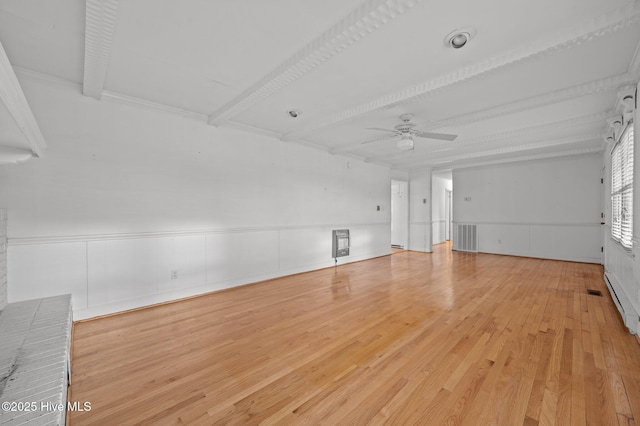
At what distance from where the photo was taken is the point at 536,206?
7.28 metres

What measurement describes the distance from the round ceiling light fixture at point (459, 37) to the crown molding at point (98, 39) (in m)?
2.46

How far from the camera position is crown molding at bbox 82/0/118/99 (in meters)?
1.82

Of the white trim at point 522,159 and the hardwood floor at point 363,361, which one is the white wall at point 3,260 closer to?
the hardwood floor at point 363,361

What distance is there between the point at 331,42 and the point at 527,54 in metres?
1.69

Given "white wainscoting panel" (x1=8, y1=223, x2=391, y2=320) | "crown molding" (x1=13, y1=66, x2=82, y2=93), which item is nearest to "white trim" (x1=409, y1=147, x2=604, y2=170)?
"white wainscoting panel" (x1=8, y1=223, x2=391, y2=320)

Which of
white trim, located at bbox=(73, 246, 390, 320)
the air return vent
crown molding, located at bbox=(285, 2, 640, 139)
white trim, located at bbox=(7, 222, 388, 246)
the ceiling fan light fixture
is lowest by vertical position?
white trim, located at bbox=(73, 246, 390, 320)

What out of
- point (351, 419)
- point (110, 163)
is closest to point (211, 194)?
point (110, 163)

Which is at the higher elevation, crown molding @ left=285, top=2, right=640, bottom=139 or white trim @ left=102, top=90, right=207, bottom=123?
white trim @ left=102, top=90, right=207, bottom=123

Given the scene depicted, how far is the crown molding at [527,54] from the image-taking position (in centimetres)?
191

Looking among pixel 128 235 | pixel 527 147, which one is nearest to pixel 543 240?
pixel 527 147

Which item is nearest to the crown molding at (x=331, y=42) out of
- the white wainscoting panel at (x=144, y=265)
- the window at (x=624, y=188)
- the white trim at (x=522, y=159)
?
the white wainscoting panel at (x=144, y=265)

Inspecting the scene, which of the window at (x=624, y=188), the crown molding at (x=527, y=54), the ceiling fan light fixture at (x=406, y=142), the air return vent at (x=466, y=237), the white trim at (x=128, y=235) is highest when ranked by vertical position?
the crown molding at (x=527, y=54)

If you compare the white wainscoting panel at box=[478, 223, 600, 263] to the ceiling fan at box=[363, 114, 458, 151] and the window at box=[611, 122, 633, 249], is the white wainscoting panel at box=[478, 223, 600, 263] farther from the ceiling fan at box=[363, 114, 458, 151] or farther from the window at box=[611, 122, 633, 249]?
the ceiling fan at box=[363, 114, 458, 151]

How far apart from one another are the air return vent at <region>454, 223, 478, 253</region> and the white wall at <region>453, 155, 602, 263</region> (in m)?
0.13
